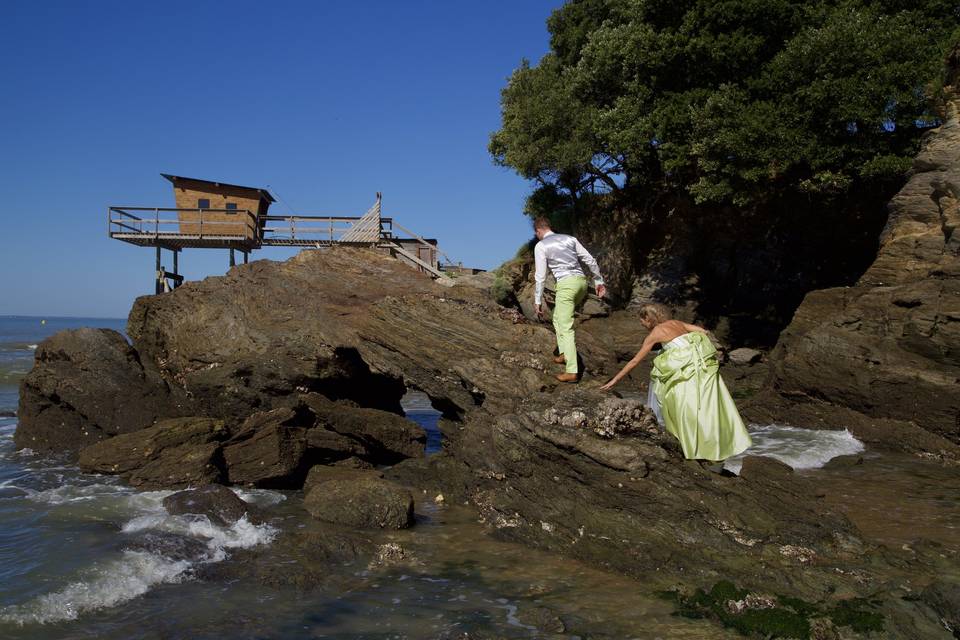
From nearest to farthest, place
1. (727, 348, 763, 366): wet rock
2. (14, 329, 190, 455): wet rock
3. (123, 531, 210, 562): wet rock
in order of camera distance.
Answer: (123, 531, 210, 562): wet rock → (14, 329, 190, 455): wet rock → (727, 348, 763, 366): wet rock

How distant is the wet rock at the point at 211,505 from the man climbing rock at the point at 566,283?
4.82m

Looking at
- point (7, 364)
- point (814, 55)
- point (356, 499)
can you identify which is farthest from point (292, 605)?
point (7, 364)

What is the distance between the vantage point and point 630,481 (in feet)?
24.3

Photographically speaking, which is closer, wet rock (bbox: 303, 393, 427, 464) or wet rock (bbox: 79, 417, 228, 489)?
wet rock (bbox: 79, 417, 228, 489)

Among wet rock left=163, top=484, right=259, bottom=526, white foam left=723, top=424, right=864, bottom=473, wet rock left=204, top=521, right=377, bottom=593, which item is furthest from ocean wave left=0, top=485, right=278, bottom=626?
white foam left=723, top=424, right=864, bottom=473

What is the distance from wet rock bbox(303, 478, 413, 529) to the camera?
8.38 m

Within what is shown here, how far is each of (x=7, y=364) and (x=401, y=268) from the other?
32.8 m

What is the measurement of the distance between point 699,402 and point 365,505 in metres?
4.44

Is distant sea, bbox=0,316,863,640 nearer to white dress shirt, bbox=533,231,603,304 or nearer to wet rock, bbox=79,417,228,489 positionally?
wet rock, bbox=79,417,228,489

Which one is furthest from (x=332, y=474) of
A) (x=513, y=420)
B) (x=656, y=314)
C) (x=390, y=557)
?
(x=656, y=314)

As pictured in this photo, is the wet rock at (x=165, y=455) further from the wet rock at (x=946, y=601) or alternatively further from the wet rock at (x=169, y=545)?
the wet rock at (x=946, y=601)

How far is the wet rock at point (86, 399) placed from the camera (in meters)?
12.3

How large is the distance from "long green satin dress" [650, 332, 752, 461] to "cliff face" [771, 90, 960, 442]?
7.31 meters

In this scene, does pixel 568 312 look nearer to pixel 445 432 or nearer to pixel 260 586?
pixel 445 432
